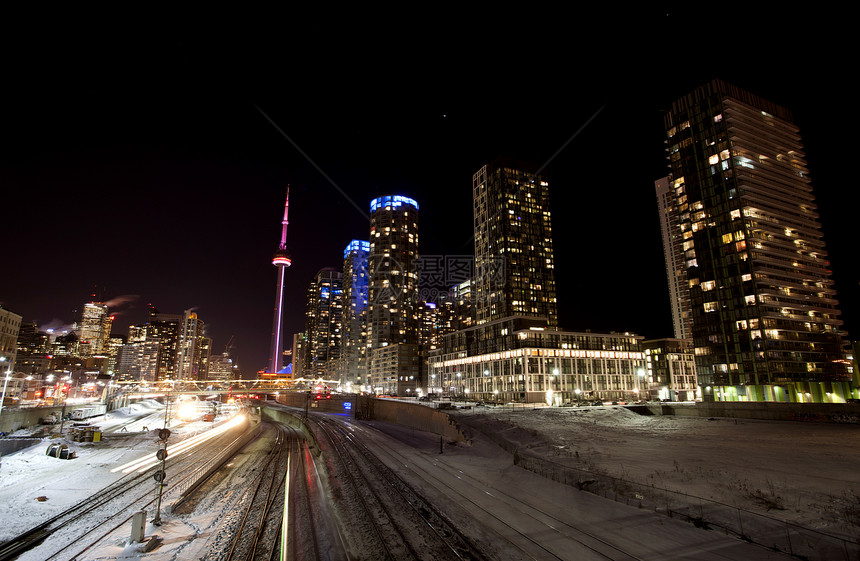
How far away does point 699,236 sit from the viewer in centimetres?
10569

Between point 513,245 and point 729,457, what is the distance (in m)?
125

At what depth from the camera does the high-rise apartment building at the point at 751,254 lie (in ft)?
311

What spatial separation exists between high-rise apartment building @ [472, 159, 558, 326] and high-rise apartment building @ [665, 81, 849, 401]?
5130 cm

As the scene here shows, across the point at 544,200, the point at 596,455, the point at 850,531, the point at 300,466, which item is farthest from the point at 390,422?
the point at 544,200

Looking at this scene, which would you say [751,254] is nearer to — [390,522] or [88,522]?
[390,522]

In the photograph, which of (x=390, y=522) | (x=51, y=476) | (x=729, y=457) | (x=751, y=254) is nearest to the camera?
(x=390, y=522)

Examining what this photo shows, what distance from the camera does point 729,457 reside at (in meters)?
31.8

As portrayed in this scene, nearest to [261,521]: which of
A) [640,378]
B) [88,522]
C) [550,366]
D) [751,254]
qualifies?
[88,522]

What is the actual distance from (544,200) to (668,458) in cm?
14368

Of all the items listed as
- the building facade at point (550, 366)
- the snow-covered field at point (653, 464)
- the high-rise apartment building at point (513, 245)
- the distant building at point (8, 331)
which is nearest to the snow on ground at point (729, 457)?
the snow-covered field at point (653, 464)

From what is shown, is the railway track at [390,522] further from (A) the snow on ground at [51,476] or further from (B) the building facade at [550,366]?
(B) the building facade at [550,366]

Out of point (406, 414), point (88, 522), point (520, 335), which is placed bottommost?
point (88, 522)

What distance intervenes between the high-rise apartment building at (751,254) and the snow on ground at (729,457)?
148 ft

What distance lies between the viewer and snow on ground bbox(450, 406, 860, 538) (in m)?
20.5
